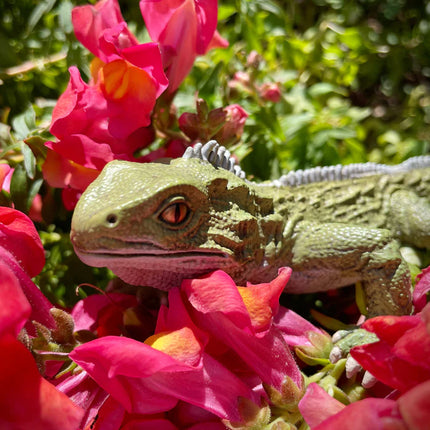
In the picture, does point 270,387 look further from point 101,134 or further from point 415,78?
point 415,78

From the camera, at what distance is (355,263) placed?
0.87 meters

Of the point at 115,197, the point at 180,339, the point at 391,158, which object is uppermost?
the point at 115,197

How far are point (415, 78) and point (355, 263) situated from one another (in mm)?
1257

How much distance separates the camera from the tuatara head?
2.22ft

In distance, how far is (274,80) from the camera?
130cm

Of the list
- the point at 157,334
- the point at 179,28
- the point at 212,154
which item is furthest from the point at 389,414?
the point at 179,28

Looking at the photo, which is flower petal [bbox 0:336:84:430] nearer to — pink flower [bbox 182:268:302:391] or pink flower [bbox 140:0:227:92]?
pink flower [bbox 182:268:302:391]

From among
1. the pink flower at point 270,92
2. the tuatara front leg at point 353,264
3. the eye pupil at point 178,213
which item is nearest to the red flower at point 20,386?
the eye pupil at point 178,213

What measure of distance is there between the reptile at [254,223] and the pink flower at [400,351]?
10.5 inches

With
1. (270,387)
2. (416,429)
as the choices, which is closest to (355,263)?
(270,387)

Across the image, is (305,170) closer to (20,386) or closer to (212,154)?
(212,154)

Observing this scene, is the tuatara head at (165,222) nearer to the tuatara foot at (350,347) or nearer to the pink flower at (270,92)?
the tuatara foot at (350,347)

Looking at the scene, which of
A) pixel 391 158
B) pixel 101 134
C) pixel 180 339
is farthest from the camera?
pixel 391 158

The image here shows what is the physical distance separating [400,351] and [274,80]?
0.92 m
